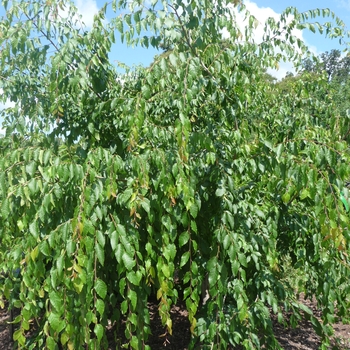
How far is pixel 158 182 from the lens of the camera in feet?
5.64

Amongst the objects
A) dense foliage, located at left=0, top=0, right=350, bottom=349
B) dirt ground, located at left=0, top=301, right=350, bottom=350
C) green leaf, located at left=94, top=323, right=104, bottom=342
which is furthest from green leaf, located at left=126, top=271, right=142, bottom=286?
dirt ground, located at left=0, top=301, right=350, bottom=350

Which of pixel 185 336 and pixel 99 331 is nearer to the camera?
pixel 99 331

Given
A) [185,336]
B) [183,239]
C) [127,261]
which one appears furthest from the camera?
[185,336]

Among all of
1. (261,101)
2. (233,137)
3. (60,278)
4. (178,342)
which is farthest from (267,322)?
(178,342)

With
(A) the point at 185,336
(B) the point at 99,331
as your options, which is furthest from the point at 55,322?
(A) the point at 185,336

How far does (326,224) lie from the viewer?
1738 mm

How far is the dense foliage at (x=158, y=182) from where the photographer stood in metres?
1.68

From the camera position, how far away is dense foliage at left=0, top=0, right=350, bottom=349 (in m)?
1.68

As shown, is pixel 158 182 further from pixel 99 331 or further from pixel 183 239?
pixel 99 331

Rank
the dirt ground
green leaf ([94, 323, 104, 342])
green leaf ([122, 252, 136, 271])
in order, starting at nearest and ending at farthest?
green leaf ([122, 252, 136, 271]) → green leaf ([94, 323, 104, 342]) → the dirt ground

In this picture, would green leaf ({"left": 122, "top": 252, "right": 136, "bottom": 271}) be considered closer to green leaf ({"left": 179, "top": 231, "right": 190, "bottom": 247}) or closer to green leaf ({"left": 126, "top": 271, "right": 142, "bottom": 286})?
green leaf ({"left": 126, "top": 271, "right": 142, "bottom": 286})

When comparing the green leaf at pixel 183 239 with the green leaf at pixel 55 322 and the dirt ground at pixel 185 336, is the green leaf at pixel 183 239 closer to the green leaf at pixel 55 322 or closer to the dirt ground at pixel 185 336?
the green leaf at pixel 55 322

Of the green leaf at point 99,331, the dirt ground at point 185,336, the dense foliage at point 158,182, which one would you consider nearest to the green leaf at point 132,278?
the dense foliage at point 158,182

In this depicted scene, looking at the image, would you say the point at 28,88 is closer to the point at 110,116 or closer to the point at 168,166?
the point at 110,116
